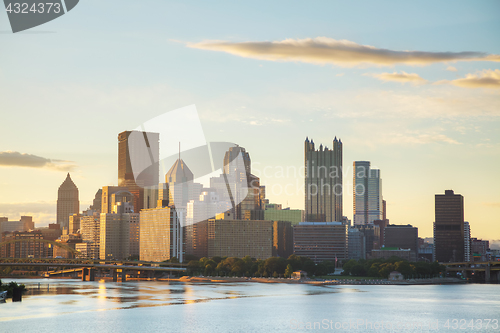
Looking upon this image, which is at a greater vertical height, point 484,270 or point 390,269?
point 390,269

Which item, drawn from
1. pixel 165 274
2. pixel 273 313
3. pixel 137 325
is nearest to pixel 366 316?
pixel 273 313

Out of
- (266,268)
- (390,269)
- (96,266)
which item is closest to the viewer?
(390,269)

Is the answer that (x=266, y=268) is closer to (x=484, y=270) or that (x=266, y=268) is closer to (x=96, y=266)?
(x=96, y=266)

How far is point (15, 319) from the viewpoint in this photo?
60656 mm

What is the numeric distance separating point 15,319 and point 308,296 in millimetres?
43194

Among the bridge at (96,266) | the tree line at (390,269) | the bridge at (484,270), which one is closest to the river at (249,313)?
the tree line at (390,269)

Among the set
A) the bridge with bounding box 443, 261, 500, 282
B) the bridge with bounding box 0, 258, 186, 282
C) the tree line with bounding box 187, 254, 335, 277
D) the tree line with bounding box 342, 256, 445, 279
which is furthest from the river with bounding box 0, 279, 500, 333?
the bridge with bounding box 443, 261, 500, 282

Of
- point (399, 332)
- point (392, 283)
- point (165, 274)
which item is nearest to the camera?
point (399, 332)

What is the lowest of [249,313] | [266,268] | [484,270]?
[484,270]

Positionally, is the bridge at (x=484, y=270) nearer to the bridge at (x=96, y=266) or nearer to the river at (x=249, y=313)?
the bridge at (x=96, y=266)

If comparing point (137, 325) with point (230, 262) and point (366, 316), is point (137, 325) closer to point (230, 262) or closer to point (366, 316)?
point (366, 316)

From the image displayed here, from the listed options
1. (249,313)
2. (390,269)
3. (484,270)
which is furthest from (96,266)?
(484,270)

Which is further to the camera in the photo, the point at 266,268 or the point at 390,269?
the point at 266,268

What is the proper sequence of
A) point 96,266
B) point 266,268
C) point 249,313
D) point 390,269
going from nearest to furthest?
point 249,313, point 390,269, point 266,268, point 96,266
